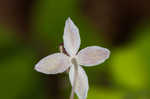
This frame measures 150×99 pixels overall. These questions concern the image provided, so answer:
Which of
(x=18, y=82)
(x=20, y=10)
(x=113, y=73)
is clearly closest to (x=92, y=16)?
(x=20, y=10)

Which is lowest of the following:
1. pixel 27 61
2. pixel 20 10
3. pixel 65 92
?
pixel 65 92

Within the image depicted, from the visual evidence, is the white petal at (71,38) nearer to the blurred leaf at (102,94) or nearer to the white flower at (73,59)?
the white flower at (73,59)

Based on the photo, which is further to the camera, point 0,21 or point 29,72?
point 0,21

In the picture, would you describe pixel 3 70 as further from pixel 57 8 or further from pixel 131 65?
pixel 131 65

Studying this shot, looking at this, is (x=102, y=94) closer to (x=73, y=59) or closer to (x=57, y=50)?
(x=57, y=50)

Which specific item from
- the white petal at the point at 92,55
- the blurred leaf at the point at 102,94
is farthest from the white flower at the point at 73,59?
the blurred leaf at the point at 102,94

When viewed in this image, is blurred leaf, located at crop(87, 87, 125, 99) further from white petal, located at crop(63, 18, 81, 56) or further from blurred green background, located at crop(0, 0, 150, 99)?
white petal, located at crop(63, 18, 81, 56)

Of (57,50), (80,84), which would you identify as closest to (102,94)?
(57,50)
